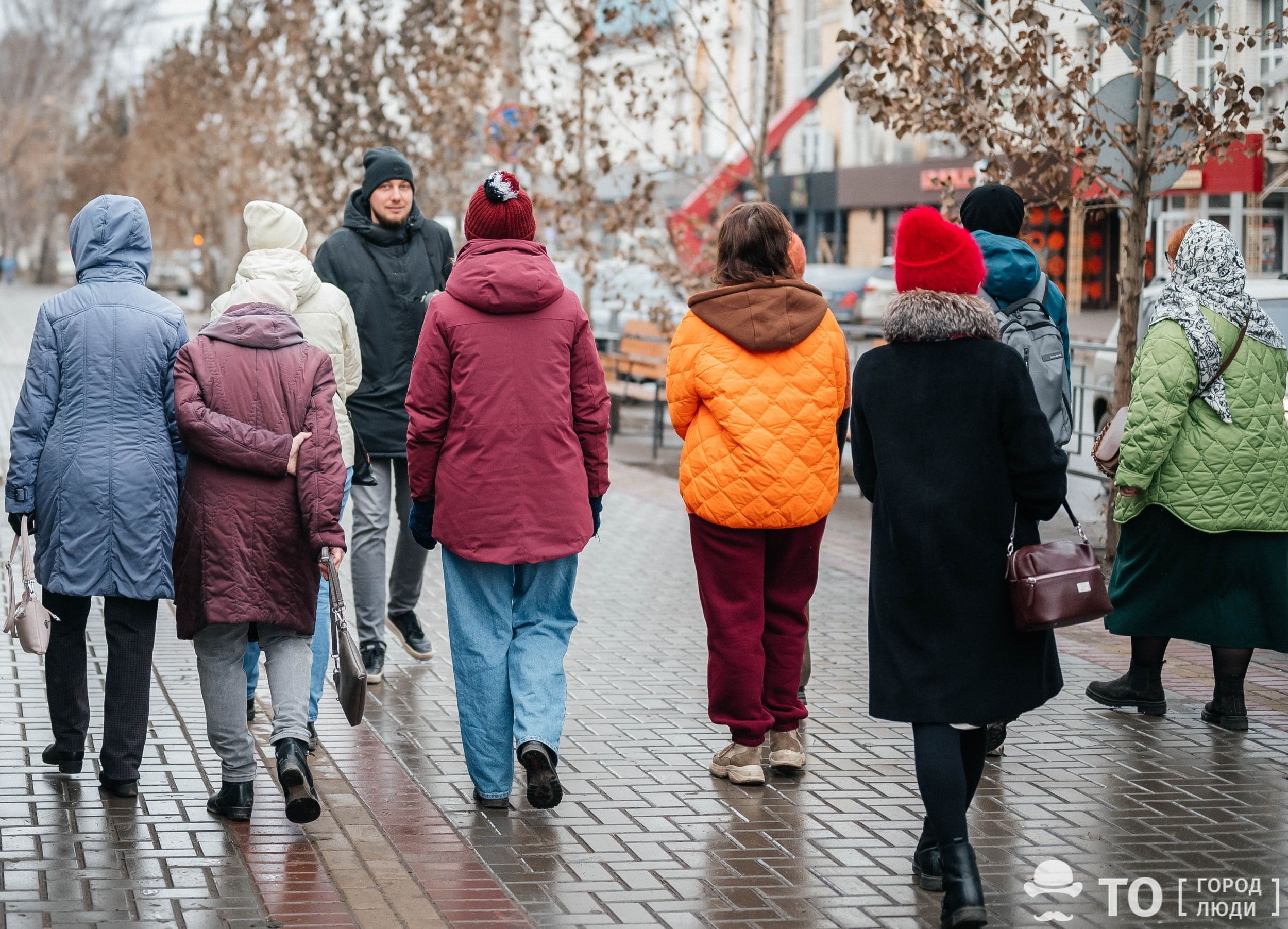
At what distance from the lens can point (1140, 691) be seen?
728 centimetres

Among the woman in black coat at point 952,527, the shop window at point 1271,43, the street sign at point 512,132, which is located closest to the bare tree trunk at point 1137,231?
the shop window at point 1271,43

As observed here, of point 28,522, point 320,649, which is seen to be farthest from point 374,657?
point 28,522

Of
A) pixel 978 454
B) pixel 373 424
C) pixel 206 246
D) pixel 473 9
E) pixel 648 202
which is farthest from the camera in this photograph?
pixel 206 246

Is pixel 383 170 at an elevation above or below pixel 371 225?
above

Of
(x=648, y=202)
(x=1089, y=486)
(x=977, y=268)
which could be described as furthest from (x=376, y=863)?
(x=648, y=202)

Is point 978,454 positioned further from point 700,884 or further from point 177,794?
point 177,794

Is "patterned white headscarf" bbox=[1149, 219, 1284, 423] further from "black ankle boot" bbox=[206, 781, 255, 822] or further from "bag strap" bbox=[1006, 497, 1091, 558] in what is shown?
"black ankle boot" bbox=[206, 781, 255, 822]

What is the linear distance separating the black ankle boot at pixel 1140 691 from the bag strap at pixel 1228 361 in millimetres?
1177

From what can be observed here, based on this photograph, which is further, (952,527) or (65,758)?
(65,758)

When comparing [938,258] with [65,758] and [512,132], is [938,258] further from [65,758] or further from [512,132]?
[512,132]

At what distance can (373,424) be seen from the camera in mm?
7711

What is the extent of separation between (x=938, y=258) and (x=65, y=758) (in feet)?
10.8

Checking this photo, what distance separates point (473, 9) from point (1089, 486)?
419 inches

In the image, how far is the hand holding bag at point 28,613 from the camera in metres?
5.65
